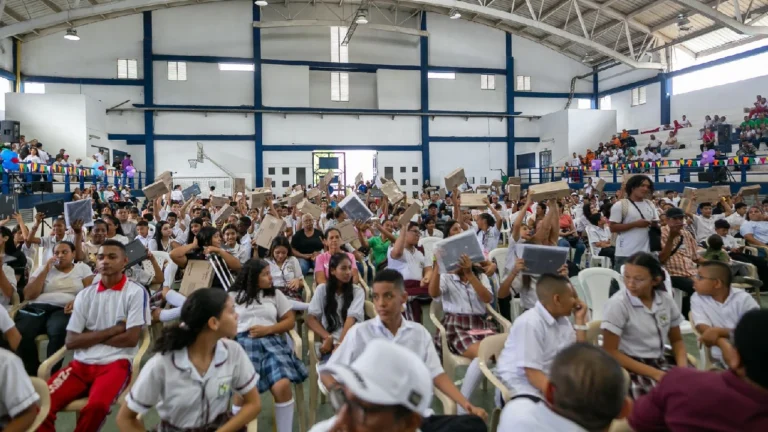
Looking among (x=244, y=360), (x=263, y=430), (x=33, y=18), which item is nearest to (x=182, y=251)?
(x=263, y=430)

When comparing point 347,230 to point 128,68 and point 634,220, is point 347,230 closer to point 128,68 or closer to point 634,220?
point 634,220

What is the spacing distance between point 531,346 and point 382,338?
0.66 metres

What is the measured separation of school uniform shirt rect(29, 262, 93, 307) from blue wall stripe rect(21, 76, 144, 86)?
663 inches

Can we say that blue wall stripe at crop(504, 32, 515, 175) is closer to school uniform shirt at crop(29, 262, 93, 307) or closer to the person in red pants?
school uniform shirt at crop(29, 262, 93, 307)

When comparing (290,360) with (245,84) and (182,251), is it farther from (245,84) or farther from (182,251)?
(245,84)

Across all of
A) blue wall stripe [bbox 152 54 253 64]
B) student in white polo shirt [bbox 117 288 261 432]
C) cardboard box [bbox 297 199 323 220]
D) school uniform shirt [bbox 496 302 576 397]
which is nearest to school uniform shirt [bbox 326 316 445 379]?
school uniform shirt [bbox 496 302 576 397]

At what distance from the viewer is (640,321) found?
2418 millimetres

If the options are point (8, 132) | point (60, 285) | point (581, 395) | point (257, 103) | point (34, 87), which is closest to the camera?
point (581, 395)

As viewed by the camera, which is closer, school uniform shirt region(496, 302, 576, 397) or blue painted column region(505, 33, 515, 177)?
school uniform shirt region(496, 302, 576, 397)

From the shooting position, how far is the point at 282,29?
61.5 ft

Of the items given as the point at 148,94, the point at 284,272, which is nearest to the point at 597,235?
the point at 284,272

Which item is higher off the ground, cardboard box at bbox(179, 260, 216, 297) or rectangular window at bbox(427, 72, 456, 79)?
rectangular window at bbox(427, 72, 456, 79)

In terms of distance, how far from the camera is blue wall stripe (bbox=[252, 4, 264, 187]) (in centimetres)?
1848

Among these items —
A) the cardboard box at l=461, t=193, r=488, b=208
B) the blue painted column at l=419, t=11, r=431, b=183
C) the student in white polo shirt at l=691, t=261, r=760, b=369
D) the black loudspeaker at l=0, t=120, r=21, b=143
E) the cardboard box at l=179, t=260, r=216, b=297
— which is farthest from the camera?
the blue painted column at l=419, t=11, r=431, b=183
